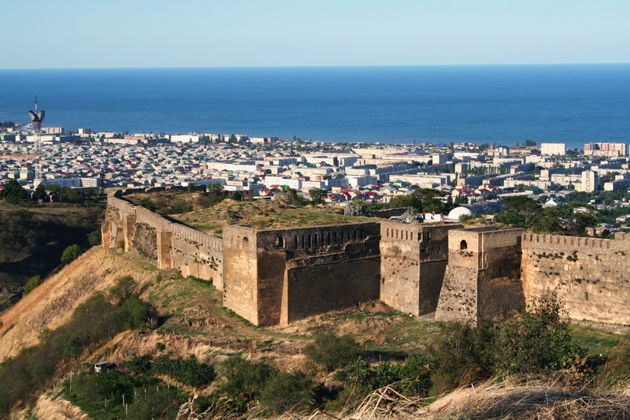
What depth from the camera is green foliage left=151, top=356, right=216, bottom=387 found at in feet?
67.4

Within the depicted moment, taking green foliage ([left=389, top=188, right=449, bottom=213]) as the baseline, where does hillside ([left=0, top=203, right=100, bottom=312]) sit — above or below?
below

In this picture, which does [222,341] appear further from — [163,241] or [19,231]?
[19,231]

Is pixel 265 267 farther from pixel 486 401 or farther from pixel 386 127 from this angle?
pixel 386 127

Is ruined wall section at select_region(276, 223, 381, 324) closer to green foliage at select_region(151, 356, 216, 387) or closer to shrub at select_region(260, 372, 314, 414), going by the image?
green foliage at select_region(151, 356, 216, 387)

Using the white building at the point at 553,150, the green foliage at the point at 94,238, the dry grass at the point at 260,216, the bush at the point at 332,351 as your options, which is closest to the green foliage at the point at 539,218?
the dry grass at the point at 260,216

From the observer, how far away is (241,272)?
75.6 ft

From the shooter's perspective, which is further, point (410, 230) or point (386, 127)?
point (386, 127)

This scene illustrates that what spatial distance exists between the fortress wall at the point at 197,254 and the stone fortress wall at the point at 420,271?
200 centimetres

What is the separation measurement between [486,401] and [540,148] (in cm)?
11918

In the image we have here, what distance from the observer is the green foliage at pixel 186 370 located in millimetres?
20531

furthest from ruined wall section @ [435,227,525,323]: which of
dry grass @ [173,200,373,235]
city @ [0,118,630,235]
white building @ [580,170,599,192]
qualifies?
white building @ [580,170,599,192]

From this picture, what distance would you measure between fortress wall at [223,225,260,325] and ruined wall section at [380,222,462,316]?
3.45 meters

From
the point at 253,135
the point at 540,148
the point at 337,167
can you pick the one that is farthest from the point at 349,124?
the point at 337,167

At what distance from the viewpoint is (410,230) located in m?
23.2
